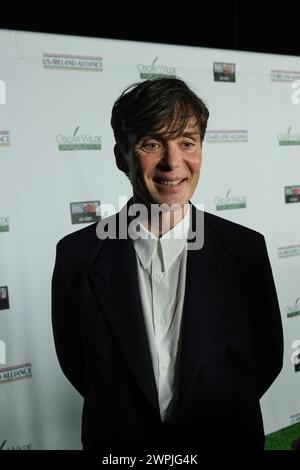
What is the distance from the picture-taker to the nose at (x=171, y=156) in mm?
1451

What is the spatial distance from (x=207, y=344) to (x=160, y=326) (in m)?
0.15

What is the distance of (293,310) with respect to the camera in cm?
285

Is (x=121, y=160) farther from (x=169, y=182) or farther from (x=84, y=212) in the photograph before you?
(x=84, y=212)

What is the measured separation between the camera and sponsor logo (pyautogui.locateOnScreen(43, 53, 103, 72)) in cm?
212

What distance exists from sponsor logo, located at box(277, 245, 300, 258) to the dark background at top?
4.30ft

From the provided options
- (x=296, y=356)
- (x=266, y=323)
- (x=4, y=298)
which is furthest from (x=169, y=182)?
(x=296, y=356)

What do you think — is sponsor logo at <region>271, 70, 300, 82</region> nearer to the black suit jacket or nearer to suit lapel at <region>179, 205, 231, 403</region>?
the black suit jacket

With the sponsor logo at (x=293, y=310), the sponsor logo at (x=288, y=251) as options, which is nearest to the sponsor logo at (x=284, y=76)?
the sponsor logo at (x=288, y=251)

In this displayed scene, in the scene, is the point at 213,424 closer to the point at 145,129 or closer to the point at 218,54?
the point at 145,129

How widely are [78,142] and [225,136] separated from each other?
81cm

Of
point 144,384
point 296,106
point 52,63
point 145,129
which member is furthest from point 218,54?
point 144,384

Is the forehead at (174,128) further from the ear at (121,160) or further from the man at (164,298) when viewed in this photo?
the ear at (121,160)

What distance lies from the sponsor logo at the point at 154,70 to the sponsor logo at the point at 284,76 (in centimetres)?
63

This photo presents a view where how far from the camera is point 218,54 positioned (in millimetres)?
2539
